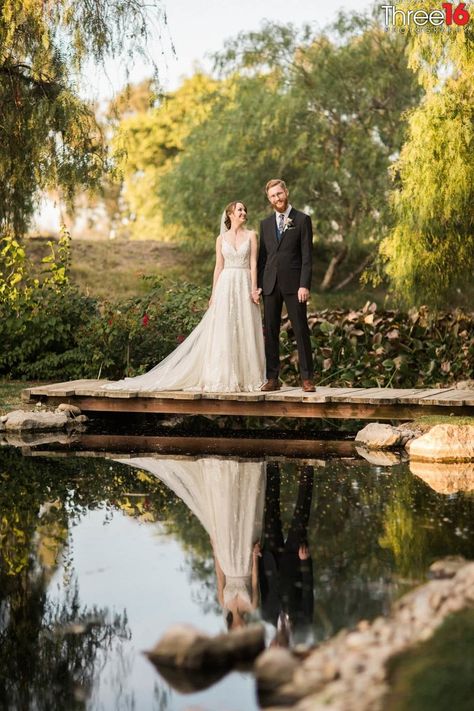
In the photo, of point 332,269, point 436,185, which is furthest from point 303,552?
point 332,269

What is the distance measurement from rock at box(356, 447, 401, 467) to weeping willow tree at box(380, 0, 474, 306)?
3.94 m

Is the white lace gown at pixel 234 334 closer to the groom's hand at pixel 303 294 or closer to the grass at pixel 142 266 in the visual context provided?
the groom's hand at pixel 303 294

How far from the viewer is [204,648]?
3.88 metres

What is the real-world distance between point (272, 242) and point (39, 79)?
4.60 meters

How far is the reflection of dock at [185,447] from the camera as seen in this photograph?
8.84 m

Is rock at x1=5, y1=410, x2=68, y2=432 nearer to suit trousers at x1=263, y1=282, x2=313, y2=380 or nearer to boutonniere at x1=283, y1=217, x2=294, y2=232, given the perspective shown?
suit trousers at x1=263, y1=282, x2=313, y2=380

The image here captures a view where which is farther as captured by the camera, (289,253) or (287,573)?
(289,253)

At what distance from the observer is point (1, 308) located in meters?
13.1

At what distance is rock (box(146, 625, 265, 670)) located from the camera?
387 cm

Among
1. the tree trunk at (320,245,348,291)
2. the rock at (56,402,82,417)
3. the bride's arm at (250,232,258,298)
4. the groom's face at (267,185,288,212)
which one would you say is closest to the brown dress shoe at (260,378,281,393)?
the bride's arm at (250,232,258,298)

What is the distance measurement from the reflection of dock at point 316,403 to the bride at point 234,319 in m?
0.19

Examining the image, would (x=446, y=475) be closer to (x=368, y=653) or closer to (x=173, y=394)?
(x=173, y=394)

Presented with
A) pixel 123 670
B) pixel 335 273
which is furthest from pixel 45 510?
pixel 335 273

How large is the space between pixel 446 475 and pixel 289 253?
2687mm
